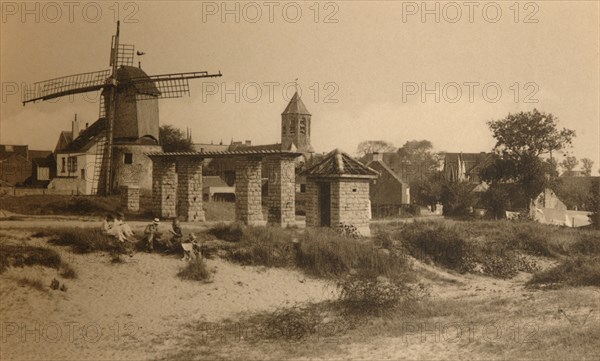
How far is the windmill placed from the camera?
46.5 feet

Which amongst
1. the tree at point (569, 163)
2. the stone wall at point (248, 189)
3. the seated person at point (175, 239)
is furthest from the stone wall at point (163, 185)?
the tree at point (569, 163)

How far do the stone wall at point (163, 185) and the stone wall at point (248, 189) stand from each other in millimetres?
2773

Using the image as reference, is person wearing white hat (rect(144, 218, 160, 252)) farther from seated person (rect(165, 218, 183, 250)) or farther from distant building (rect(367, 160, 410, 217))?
distant building (rect(367, 160, 410, 217))

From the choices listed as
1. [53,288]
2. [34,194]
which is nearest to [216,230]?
[53,288]

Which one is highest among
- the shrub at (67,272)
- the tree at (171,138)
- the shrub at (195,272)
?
the tree at (171,138)

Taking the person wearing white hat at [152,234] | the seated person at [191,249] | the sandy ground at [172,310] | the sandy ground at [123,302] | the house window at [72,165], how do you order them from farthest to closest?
1. the house window at [72,165]
2. the person wearing white hat at [152,234]
3. the seated person at [191,249]
4. the sandy ground at [123,302]
5. the sandy ground at [172,310]

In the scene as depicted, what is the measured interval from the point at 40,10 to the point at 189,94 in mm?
5102

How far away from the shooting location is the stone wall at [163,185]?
58.9 feet

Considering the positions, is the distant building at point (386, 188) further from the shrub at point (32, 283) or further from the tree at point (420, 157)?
the shrub at point (32, 283)

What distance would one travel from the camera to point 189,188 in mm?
17938

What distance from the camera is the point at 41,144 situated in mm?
10875

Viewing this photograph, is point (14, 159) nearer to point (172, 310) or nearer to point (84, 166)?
point (172, 310)

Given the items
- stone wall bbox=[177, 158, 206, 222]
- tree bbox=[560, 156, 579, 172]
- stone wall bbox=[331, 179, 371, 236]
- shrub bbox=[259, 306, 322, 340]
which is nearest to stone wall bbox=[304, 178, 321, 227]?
stone wall bbox=[331, 179, 371, 236]

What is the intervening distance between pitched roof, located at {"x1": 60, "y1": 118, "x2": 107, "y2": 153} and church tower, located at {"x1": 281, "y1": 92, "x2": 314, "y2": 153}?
23.3 metres
